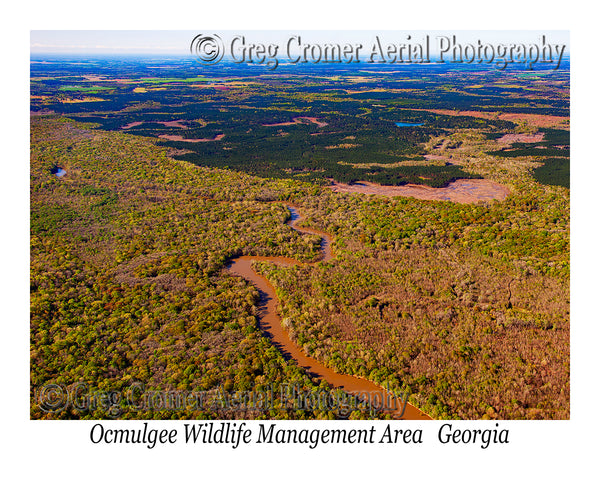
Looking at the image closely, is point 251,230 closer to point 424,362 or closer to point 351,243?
point 351,243

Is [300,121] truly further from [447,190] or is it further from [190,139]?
[447,190]

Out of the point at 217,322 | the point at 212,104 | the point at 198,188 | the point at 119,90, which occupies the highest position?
the point at 119,90

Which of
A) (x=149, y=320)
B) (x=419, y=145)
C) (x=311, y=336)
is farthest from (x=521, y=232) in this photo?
(x=419, y=145)

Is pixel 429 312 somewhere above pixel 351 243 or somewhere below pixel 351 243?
below

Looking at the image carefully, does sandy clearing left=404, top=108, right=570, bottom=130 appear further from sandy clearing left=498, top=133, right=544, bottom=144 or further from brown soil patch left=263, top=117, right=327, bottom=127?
brown soil patch left=263, top=117, right=327, bottom=127
